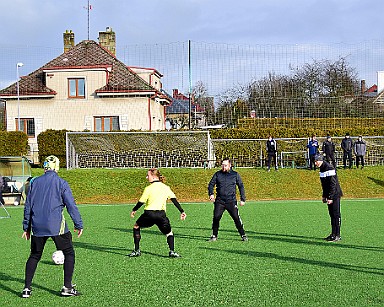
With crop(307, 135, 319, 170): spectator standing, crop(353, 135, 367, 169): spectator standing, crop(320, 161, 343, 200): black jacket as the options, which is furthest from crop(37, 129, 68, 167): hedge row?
crop(320, 161, 343, 200): black jacket

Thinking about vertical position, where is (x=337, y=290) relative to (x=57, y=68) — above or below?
below

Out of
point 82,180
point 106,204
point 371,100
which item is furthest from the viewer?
point 371,100

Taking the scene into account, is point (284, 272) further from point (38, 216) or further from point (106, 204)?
point (106, 204)

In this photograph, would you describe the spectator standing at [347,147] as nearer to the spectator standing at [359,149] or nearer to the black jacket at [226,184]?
the spectator standing at [359,149]

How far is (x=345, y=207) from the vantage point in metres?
23.0

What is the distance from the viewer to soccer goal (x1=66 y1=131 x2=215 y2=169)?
3353 centimetres

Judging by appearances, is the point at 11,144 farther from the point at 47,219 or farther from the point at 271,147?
the point at 47,219

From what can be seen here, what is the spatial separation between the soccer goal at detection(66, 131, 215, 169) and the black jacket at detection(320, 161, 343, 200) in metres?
19.5

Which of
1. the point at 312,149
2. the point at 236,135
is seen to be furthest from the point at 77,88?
the point at 312,149

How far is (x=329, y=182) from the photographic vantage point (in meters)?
13.9

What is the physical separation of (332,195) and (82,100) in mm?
31400

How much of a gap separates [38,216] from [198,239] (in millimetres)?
6685

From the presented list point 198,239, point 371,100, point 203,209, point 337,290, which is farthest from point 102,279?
point 371,100

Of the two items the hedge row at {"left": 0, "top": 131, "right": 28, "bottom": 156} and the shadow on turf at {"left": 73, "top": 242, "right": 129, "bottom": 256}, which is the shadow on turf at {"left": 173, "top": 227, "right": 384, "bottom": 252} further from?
the hedge row at {"left": 0, "top": 131, "right": 28, "bottom": 156}
